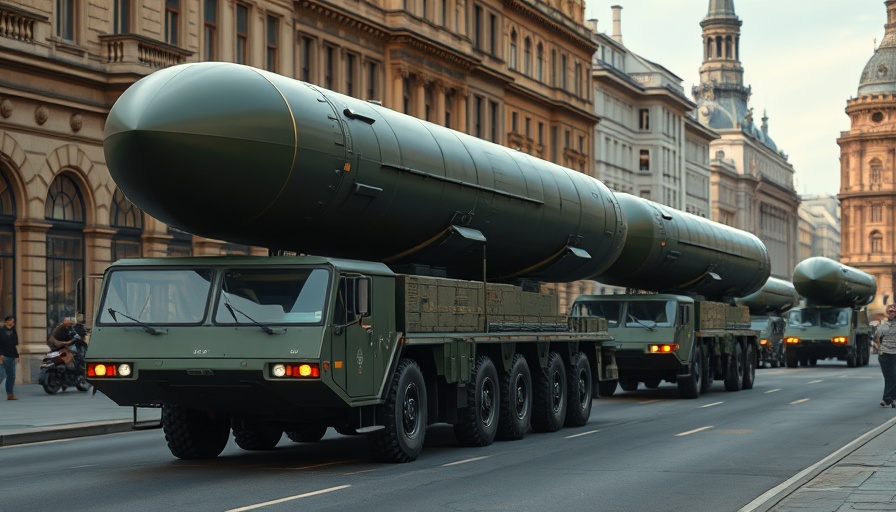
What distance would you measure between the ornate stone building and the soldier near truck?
1085 centimetres

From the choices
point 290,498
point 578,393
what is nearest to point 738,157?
point 578,393

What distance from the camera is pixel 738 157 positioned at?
155375mm

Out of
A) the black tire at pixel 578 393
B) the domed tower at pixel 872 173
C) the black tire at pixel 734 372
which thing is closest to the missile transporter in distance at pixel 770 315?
the black tire at pixel 734 372

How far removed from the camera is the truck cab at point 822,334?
2041 inches

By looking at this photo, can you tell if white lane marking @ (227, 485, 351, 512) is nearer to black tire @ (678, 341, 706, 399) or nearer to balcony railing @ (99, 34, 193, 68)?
black tire @ (678, 341, 706, 399)

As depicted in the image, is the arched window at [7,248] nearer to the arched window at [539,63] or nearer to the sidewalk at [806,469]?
the sidewalk at [806,469]

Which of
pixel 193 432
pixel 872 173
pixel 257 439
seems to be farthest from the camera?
pixel 872 173

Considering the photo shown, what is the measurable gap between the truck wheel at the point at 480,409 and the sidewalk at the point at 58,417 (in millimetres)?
5930

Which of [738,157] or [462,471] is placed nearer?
[462,471]

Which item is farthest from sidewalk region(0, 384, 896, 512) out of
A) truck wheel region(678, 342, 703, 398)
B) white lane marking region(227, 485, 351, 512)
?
truck wheel region(678, 342, 703, 398)

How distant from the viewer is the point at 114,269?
15.3 metres

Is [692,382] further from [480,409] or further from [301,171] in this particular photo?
[301,171]

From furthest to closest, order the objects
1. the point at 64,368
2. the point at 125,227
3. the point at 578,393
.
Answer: the point at 125,227, the point at 64,368, the point at 578,393

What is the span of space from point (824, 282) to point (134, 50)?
25.7 metres
